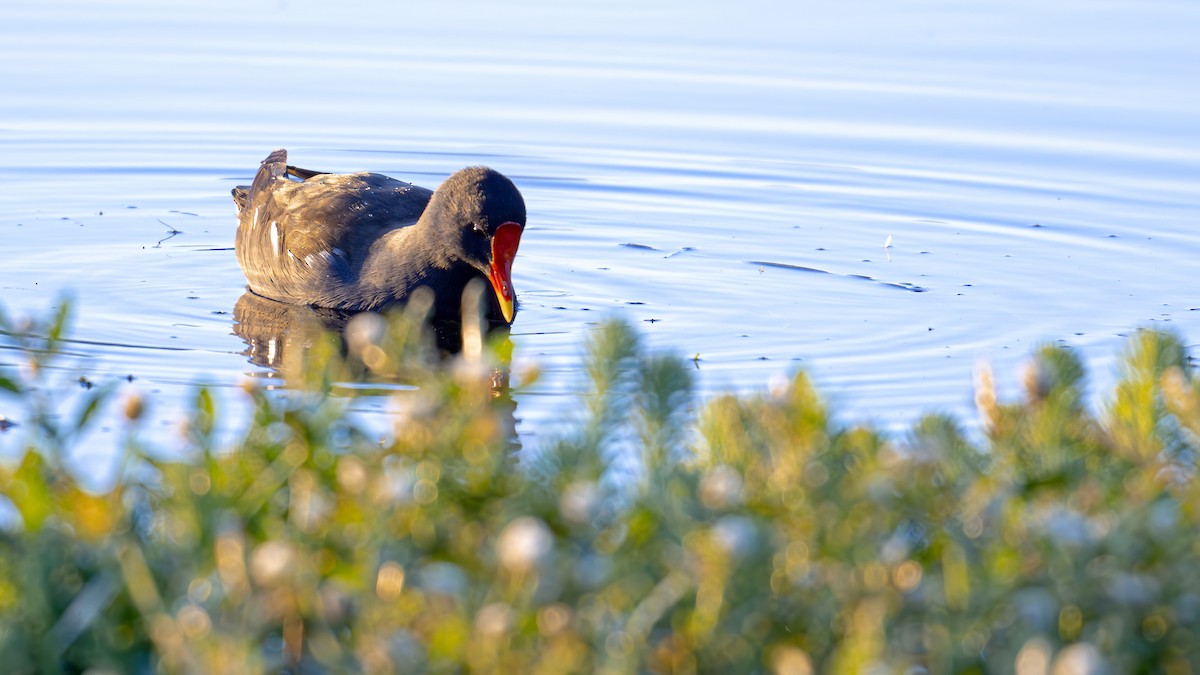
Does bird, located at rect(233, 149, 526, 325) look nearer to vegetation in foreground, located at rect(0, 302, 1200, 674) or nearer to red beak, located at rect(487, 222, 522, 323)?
red beak, located at rect(487, 222, 522, 323)

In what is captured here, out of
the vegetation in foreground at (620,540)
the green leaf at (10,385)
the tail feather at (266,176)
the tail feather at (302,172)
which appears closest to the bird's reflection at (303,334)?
the tail feather at (266,176)

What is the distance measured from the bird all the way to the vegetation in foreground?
4.93 m

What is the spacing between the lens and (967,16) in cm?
1639

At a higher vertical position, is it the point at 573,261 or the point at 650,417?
the point at 650,417

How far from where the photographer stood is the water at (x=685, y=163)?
7660 millimetres

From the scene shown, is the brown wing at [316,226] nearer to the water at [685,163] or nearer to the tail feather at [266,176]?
the tail feather at [266,176]

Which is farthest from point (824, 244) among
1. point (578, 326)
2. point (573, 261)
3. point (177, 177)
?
point (177, 177)

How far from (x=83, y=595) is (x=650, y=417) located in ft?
3.37

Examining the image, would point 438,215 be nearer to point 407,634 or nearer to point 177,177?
point 177,177

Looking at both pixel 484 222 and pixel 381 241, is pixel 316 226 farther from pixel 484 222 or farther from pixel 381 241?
pixel 484 222

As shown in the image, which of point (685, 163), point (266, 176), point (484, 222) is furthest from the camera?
point (685, 163)

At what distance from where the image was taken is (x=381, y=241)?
8727 millimetres

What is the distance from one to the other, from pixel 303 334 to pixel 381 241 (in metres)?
0.94

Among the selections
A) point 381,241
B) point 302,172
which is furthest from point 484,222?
point 302,172
